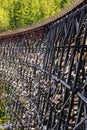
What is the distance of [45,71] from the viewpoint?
1176cm

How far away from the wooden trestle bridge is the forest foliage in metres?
47.0

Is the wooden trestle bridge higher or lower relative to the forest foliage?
lower

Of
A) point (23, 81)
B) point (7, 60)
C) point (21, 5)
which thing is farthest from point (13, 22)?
point (23, 81)

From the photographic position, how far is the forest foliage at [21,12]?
2773 inches

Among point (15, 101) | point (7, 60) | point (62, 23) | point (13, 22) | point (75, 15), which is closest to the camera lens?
point (75, 15)

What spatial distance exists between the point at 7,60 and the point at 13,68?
5.37 feet

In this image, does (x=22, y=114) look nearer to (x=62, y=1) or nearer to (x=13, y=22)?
(x=13, y=22)

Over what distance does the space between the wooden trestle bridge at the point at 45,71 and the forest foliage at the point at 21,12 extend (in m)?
47.0

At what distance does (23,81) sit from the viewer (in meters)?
17.2

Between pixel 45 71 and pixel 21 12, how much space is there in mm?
60571

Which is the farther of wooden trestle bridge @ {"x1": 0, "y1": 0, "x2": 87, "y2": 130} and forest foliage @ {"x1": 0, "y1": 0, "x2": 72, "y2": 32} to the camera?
forest foliage @ {"x1": 0, "y1": 0, "x2": 72, "y2": 32}

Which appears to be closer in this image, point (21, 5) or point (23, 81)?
point (23, 81)

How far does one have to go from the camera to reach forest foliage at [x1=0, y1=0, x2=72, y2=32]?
70.4 meters

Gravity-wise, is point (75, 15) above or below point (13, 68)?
above
